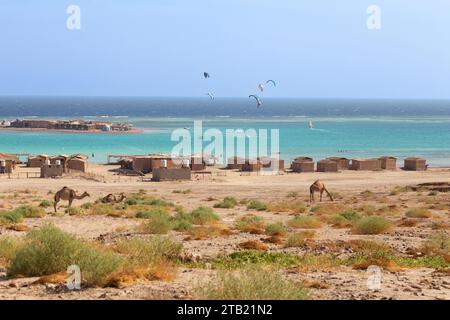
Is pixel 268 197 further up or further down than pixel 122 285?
further down

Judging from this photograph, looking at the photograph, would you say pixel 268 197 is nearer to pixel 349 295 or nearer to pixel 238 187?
pixel 238 187

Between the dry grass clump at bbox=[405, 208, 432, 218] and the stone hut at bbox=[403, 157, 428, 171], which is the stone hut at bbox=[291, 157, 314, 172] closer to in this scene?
the stone hut at bbox=[403, 157, 428, 171]

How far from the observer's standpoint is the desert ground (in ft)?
33.5

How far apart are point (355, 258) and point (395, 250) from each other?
195 centimetres

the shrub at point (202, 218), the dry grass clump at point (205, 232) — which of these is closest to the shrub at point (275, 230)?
the dry grass clump at point (205, 232)

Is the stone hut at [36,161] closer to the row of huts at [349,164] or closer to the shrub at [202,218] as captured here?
the row of huts at [349,164]

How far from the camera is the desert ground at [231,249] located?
10203 millimetres

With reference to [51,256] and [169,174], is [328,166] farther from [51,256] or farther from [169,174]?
[51,256]

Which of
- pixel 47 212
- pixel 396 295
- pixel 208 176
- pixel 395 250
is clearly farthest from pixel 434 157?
pixel 396 295

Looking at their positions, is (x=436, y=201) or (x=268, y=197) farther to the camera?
(x=268, y=197)

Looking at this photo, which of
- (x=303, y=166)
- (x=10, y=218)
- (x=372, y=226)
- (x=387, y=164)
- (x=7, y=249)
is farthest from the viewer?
(x=387, y=164)

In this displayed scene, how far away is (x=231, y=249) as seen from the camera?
615 inches

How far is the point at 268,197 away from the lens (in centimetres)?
3556

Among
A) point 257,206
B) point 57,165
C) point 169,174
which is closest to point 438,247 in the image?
point 257,206
